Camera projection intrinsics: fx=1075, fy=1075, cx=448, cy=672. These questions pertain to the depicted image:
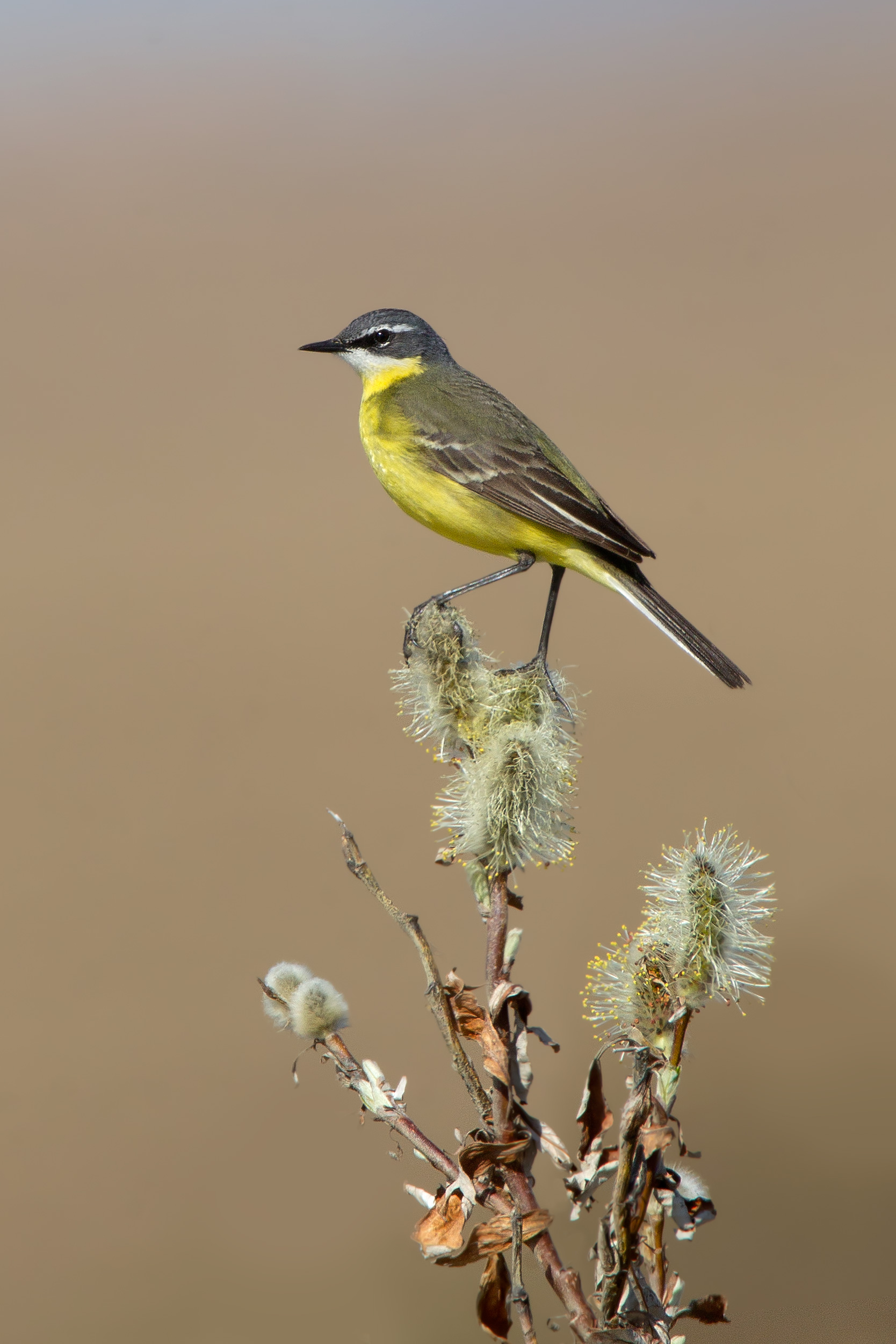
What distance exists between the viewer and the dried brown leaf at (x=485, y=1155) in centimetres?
166

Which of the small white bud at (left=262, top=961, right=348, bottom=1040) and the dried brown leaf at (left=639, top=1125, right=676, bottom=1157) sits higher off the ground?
the small white bud at (left=262, top=961, right=348, bottom=1040)

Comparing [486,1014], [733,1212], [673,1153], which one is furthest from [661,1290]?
[733,1212]

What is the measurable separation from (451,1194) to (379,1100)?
0.61 feet

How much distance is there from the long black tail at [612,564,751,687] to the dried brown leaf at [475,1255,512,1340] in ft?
6.48

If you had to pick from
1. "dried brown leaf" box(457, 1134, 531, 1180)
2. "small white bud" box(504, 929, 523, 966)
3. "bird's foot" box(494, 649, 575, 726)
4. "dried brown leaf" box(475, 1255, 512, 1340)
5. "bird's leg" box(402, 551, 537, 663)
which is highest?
"bird's leg" box(402, 551, 537, 663)

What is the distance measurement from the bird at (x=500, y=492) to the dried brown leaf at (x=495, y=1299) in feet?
6.58

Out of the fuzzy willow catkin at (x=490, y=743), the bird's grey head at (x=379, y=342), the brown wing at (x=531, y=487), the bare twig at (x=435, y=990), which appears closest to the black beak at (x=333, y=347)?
the bird's grey head at (x=379, y=342)

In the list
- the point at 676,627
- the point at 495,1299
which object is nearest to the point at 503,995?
the point at 495,1299

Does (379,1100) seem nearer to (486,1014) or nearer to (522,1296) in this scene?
(486,1014)

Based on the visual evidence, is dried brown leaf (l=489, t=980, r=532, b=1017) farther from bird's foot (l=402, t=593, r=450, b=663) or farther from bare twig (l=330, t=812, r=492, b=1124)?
bird's foot (l=402, t=593, r=450, b=663)

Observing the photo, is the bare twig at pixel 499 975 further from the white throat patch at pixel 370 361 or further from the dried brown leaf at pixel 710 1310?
the white throat patch at pixel 370 361

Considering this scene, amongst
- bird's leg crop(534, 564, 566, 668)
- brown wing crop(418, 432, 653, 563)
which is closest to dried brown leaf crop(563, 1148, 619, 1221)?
bird's leg crop(534, 564, 566, 668)

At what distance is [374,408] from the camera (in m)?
4.70

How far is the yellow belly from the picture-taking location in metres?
4.08
